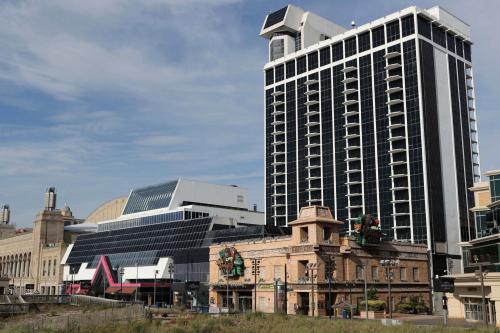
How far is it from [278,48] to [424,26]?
40963 millimetres

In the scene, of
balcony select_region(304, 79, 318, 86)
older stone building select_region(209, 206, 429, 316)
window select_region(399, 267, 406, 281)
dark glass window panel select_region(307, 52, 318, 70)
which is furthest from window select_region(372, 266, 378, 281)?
dark glass window panel select_region(307, 52, 318, 70)

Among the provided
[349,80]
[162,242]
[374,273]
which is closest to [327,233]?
[374,273]

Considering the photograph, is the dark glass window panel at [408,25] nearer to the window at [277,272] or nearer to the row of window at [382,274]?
the row of window at [382,274]

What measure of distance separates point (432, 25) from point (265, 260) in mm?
70410

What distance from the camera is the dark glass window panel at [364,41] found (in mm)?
127688

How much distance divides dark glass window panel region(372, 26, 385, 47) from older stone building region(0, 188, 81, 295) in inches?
3759

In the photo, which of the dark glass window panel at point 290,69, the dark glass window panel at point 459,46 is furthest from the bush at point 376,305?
the dark glass window panel at point 290,69

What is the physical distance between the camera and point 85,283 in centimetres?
13438

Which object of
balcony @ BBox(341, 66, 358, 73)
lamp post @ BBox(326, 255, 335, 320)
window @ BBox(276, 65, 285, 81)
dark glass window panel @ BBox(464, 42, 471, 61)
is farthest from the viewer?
window @ BBox(276, 65, 285, 81)

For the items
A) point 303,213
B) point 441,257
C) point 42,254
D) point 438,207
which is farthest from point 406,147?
point 42,254

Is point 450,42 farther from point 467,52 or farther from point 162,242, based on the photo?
point 162,242

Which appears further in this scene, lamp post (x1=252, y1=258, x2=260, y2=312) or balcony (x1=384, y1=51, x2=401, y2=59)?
balcony (x1=384, y1=51, x2=401, y2=59)

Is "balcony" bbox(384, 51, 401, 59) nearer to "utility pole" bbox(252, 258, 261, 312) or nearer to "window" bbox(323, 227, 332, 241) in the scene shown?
"window" bbox(323, 227, 332, 241)

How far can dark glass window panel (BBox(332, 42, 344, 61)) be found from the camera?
13300 centimetres
